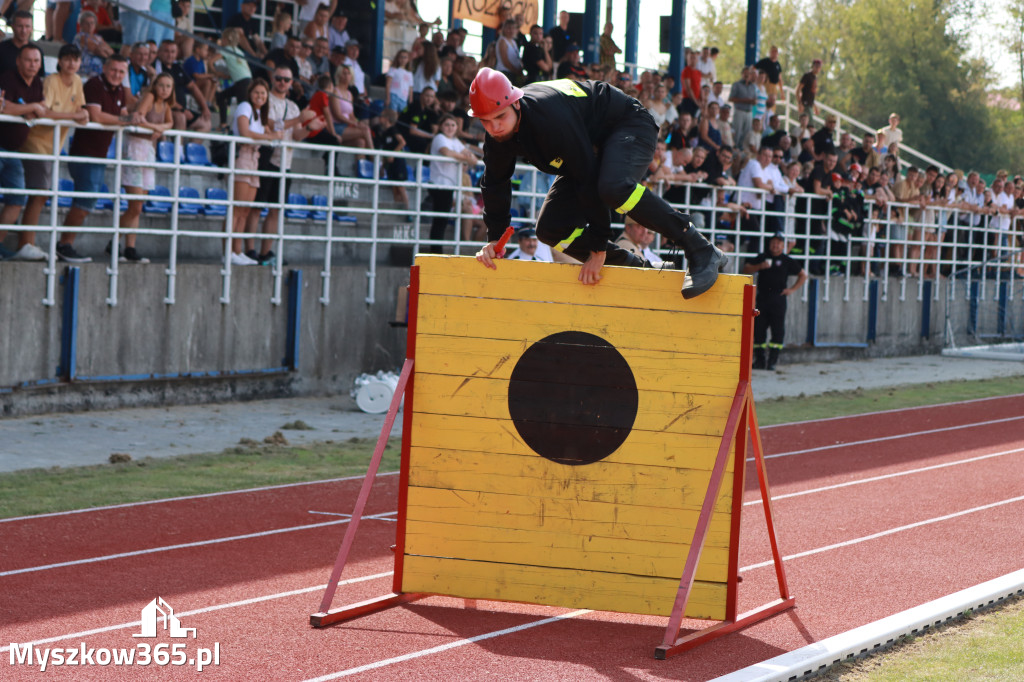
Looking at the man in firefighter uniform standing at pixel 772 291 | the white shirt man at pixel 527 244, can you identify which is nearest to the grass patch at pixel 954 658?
the white shirt man at pixel 527 244

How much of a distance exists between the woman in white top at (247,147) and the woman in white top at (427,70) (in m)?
3.67

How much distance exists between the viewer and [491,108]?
20.8 ft

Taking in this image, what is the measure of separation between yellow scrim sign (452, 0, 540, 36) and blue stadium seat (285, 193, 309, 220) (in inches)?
175

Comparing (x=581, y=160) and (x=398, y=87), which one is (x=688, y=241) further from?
(x=398, y=87)

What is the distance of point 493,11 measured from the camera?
2002 centimetres

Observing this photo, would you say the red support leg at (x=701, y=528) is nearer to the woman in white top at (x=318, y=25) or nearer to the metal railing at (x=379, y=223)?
the metal railing at (x=379, y=223)

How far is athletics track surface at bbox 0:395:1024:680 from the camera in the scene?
6.01 meters

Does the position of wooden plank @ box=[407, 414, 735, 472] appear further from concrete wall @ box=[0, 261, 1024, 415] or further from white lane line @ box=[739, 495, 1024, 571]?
concrete wall @ box=[0, 261, 1024, 415]

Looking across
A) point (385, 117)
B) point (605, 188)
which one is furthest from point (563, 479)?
point (385, 117)

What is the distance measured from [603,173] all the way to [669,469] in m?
1.57

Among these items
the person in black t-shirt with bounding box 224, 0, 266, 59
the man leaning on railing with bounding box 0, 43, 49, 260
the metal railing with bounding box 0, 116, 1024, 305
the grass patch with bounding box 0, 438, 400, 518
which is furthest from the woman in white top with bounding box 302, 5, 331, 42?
the grass patch with bounding box 0, 438, 400, 518

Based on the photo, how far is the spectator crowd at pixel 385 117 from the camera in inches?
512

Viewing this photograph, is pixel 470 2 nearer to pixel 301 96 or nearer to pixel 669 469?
pixel 301 96

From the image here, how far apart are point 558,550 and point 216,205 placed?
9.38 metres
